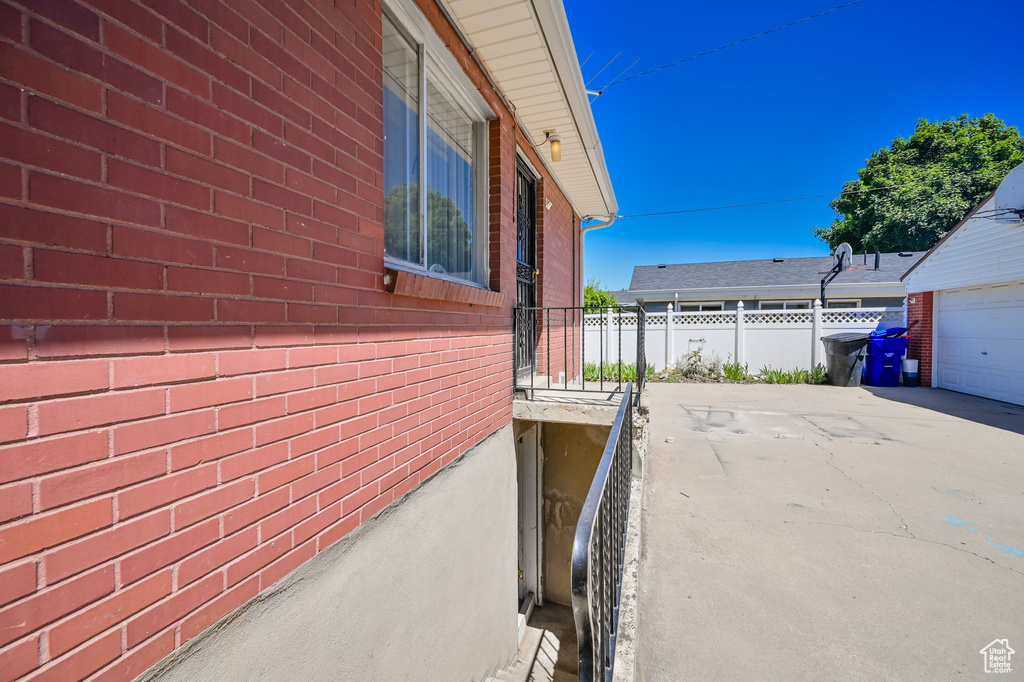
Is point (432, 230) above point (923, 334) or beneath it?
above

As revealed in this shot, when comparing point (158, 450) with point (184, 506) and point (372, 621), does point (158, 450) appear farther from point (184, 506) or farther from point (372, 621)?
point (372, 621)

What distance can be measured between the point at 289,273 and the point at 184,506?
82 centimetres

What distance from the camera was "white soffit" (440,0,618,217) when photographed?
283 cm

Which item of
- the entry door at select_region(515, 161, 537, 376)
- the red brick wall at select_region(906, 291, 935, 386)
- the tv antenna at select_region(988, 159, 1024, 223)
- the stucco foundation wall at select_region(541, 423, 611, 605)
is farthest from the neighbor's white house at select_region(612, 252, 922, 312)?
the entry door at select_region(515, 161, 537, 376)

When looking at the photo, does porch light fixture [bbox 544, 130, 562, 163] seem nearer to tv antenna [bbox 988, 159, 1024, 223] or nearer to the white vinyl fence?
the white vinyl fence

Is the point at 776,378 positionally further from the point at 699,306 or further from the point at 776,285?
the point at 699,306

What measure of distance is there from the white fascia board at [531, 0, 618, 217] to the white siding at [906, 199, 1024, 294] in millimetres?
7724

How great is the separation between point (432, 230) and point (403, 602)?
2.21 meters

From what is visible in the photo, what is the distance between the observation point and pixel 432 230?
3018 millimetres

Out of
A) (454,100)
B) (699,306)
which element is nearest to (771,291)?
(699,306)

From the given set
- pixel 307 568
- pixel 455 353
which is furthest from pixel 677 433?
pixel 307 568

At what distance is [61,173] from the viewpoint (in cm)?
103

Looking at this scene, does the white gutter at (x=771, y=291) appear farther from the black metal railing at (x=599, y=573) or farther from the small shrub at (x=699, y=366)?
the black metal railing at (x=599, y=573)

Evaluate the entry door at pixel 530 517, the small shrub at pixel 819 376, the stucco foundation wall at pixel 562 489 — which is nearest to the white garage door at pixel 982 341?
the small shrub at pixel 819 376
